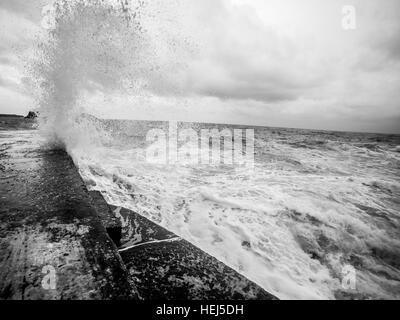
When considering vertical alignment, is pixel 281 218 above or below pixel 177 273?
below

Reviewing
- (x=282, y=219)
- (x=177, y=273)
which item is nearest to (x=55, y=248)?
(x=177, y=273)

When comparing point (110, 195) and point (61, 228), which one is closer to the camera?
point (61, 228)

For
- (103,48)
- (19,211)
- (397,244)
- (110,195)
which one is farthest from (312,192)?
(103,48)

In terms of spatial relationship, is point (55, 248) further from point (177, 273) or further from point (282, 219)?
point (282, 219)

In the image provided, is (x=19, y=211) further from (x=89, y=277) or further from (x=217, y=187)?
(x=217, y=187)

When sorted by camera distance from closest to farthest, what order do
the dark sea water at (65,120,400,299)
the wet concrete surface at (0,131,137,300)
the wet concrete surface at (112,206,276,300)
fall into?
the wet concrete surface at (0,131,137,300)
the wet concrete surface at (112,206,276,300)
the dark sea water at (65,120,400,299)

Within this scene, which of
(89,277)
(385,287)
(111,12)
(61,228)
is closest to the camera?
(89,277)

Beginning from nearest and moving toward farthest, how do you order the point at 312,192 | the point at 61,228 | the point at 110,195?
the point at 61,228, the point at 110,195, the point at 312,192

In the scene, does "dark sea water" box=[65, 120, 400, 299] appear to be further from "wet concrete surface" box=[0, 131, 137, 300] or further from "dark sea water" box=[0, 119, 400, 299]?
"wet concrete surface" box=[0, 131, 137, 300]

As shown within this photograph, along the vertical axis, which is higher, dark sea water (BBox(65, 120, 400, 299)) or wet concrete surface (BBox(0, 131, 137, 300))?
wet concrete surface (BBox(0, 131, 137, 300))

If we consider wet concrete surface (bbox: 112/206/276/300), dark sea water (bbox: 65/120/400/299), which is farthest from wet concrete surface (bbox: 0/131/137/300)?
dark sea water (bbox: 65/120/400/299)

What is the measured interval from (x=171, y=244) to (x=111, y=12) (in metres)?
6.91

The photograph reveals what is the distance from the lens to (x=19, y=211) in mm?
2098
